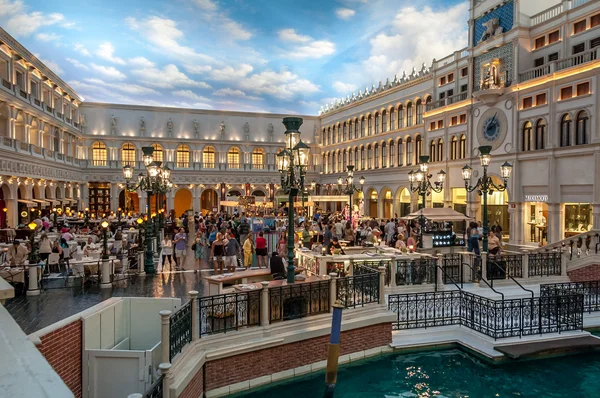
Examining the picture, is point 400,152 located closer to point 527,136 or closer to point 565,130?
point 527,136

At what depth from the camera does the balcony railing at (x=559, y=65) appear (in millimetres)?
21013

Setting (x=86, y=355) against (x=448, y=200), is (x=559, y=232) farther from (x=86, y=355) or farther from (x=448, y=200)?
(x=86, y=355)

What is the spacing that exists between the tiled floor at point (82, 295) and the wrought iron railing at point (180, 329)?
2.64 meters

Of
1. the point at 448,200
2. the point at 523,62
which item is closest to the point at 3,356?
the point at 523,62

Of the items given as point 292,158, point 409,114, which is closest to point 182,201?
point 409,114

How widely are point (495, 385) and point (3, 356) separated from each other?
361 inches

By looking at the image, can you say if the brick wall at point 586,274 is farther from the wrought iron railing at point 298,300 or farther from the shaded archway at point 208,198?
the shaded archway at point 208,198

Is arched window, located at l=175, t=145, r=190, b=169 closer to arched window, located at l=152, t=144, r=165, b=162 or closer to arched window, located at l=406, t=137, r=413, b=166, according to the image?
arched window, located at l=152, t=144, r=165, b=162

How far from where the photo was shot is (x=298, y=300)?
977cm

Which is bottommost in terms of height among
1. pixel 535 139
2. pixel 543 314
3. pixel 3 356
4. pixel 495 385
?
pixel 495 385

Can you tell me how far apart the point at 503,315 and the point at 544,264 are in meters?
6.45

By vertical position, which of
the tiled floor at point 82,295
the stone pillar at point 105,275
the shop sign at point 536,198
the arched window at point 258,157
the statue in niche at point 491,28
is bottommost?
the tiled floor at point 82,295

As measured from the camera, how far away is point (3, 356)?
2199 millimetres

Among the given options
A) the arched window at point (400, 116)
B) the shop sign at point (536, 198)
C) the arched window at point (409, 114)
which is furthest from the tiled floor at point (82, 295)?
the arched window at point (400, 116)
